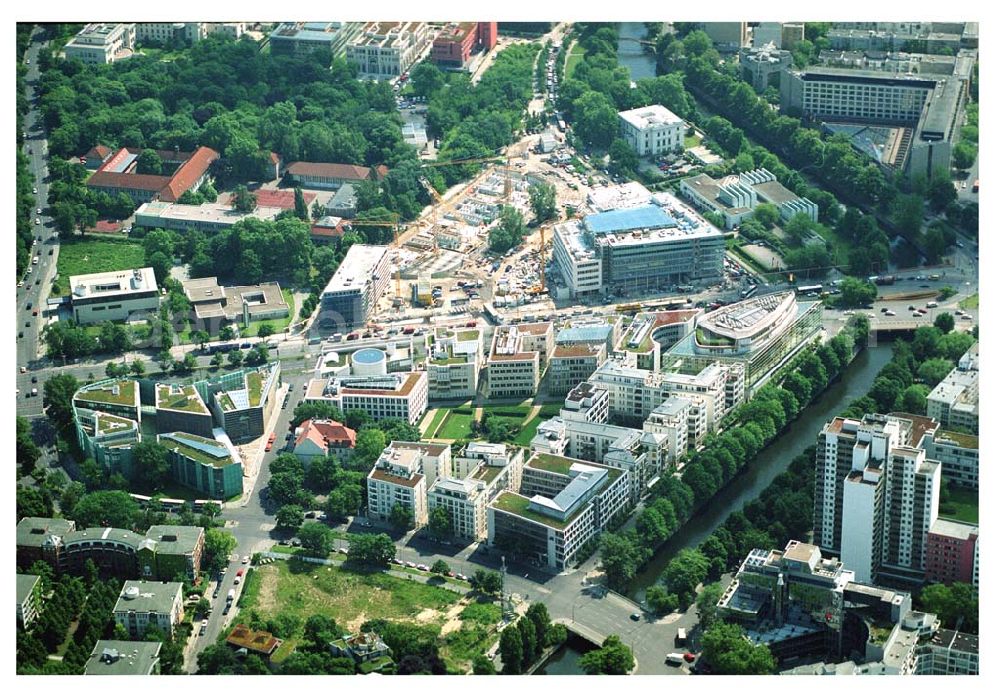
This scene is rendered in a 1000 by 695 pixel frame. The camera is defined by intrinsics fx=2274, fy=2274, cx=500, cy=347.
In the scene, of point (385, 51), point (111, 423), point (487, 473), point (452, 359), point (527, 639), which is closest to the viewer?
point (527, 639)

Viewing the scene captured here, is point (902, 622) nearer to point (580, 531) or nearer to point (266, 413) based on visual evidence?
point (580, 531)

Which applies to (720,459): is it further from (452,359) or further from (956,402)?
(452,359)

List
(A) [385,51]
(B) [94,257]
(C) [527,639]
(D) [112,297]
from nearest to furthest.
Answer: (C) [527,639] → (D) [112,297] → (B) [94,257] → (A) [385,51]

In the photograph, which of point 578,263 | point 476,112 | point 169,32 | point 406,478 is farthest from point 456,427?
point 169,32

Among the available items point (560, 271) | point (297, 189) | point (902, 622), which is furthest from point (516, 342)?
point (902, 622)

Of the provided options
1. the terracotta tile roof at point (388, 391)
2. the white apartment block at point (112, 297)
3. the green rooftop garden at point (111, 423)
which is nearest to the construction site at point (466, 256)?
the terracotta tile roof at point (388, 391)

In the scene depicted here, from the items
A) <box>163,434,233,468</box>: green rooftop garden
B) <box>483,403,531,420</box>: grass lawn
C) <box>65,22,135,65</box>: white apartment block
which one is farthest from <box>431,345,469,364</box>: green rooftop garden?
<box>65,22,135,65</box>: white apartment block

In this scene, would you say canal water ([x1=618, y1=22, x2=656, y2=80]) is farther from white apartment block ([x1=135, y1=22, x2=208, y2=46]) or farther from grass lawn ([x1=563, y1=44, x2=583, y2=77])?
white apartment block ([x1=135, y1=22, x2=208, y2=46])
